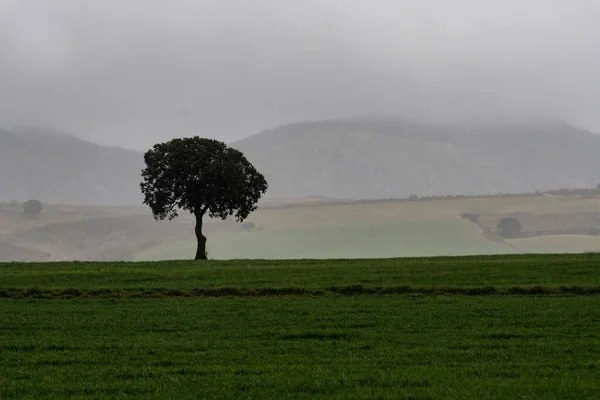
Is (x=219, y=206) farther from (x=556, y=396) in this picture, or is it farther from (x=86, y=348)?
(x=556, y=396)

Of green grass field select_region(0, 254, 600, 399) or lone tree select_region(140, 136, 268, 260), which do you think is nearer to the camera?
green grass field select_region(0, 254, 600, 399)

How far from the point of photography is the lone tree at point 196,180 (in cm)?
7138

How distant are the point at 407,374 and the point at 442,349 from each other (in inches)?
139

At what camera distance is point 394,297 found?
3481 centimetres

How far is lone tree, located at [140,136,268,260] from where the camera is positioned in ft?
234

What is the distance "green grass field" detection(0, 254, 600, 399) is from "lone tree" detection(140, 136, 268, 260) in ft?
92.6

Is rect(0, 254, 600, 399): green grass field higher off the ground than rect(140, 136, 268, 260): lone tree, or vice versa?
rect(140, 136, 268, 260): lone tree

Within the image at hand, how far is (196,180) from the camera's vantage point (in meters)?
71.4

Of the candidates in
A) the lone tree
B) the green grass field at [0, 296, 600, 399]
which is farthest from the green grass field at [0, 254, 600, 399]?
the lone tree

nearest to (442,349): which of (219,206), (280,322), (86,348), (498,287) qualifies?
(280,322)

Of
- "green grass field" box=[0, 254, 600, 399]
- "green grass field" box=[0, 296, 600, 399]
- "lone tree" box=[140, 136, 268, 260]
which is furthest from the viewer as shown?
"lone tree" box=[140, 136, 268, 260]

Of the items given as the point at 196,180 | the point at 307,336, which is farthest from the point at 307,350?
the point at 196,180

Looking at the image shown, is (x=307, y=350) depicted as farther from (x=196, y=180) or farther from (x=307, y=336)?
(x=196, y=180)

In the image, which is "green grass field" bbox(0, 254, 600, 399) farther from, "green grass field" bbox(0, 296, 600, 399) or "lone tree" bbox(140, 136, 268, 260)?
"lone tree" bbox(140, 136, 268, 260)
